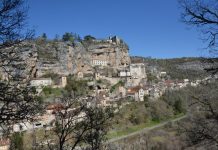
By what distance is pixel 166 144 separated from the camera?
118 feet

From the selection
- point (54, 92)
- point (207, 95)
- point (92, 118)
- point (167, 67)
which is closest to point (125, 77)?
point (54, 92)

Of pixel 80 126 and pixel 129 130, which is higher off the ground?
pixel 80 126

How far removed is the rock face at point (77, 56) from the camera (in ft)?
190

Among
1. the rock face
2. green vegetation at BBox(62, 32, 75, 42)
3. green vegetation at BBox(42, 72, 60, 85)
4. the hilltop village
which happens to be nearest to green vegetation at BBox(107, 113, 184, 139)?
the hilltop village

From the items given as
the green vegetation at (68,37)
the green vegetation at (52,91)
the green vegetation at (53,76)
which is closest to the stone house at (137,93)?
the green vegetation at (53,76)

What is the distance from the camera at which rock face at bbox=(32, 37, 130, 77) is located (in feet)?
190

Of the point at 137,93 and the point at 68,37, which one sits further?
the point at 68,37

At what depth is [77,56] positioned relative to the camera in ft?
212

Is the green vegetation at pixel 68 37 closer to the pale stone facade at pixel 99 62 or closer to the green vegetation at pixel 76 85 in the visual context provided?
the pale stone facade at pixel 99 62

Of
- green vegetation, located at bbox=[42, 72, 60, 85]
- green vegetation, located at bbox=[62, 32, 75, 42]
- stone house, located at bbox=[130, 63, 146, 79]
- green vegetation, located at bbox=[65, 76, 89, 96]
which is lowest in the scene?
green vegetation, located at bbox=[65, 76, 89, 96]

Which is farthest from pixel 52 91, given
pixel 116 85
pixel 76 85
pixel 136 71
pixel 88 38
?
pixel 88 38

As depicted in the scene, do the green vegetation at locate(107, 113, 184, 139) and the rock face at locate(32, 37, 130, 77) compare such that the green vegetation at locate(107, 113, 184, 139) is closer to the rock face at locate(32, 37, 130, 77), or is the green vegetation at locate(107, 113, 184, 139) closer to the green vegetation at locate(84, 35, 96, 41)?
the rock face at locate(32, 37, 130, 77)

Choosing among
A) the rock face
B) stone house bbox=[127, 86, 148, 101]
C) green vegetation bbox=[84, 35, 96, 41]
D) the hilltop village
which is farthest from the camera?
green vegetation bbox=[84, 35, 96, 41]

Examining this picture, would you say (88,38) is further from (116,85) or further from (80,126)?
(80,126)
